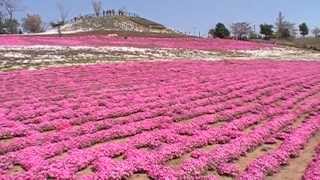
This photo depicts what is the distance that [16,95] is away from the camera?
80.0 ft

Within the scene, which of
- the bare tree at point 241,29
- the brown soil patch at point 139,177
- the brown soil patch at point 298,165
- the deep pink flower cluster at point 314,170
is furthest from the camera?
the bare tree at point 241,29

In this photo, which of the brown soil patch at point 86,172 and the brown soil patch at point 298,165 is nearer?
the brown soil patch at point 86,172

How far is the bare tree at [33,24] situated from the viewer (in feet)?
476

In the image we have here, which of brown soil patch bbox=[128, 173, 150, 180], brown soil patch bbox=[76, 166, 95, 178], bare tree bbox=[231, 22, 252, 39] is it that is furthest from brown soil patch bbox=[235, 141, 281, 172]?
bare tree bbox=[231, 22, 252, 39]

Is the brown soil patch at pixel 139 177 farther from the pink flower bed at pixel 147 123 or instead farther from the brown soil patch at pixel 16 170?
the brown soil patch at pixel 16 170

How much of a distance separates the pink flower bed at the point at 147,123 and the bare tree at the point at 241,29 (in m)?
111

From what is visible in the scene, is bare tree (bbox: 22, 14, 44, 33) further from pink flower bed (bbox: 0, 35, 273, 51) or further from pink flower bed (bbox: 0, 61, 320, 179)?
pink flower bed (bbox: 0, 61, 320, 179)

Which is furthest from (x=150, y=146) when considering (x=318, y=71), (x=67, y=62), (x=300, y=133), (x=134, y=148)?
(x=318, y=71)

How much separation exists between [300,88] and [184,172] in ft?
60.7

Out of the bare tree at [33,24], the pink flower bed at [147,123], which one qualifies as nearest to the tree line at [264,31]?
the bare tree at [33,24]

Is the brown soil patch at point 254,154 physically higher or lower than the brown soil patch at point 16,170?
lower

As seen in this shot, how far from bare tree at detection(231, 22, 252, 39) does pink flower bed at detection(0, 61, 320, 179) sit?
111152 millimetres

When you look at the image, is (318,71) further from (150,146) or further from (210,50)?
(150,146)

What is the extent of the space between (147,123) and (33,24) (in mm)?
131828
